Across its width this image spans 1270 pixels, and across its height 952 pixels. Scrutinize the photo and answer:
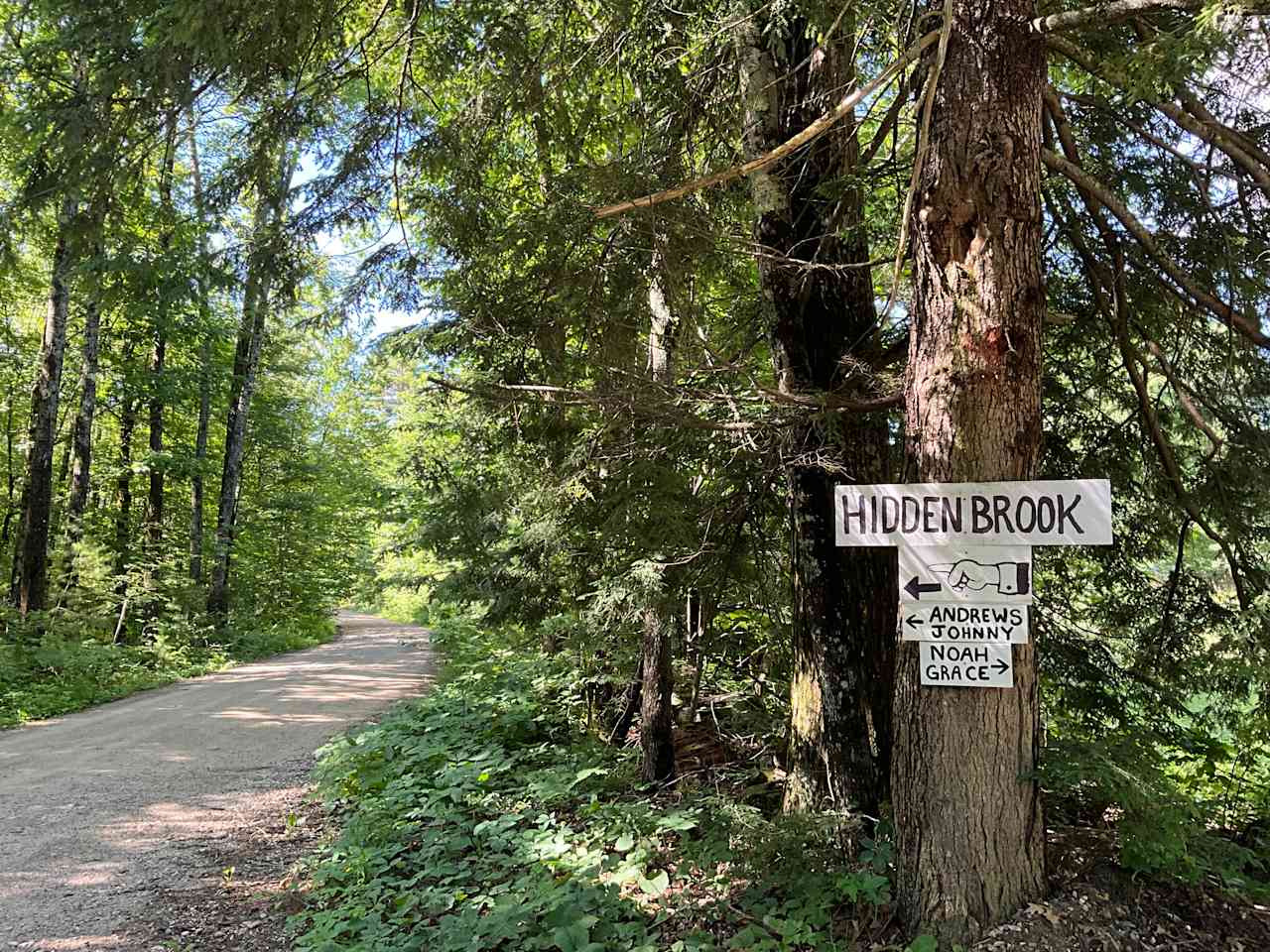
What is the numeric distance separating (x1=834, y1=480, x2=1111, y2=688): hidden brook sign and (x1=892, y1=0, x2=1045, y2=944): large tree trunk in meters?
0.07

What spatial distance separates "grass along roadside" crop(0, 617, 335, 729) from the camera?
9.72 metres

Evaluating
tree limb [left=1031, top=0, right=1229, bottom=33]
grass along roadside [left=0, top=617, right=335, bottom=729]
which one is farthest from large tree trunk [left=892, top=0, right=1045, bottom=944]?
grass along roadside [left=0, top=617, right=335, bottom=729]

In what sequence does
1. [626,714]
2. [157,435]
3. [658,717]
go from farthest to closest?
[157,435] < [626,714] < [658,717]

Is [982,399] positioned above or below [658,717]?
above

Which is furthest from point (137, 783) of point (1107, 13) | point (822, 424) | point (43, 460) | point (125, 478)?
point (125, 478)

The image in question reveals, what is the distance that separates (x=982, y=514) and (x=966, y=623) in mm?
433

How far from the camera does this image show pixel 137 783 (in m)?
6.47

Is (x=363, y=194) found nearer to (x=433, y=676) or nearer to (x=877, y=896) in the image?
(x=877, y=896)

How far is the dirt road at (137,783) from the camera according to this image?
169 inches

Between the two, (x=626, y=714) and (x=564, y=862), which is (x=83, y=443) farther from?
(x=564, y=862)

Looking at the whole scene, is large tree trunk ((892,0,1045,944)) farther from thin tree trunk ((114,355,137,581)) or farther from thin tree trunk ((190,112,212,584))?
thin tree trunk ((114,355,137,581))

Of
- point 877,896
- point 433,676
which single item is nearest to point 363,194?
point 877,896

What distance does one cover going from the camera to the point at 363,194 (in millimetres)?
4926

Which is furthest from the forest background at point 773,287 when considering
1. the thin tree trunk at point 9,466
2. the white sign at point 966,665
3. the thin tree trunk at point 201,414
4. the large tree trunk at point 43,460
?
the thin tree trunk at point 9,466
